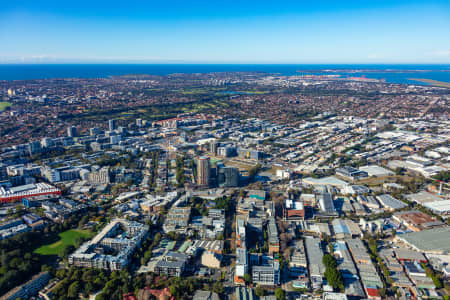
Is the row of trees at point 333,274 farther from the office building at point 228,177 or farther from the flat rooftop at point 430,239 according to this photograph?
the office building at point 228,177

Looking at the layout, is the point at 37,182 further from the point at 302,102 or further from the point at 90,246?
the point at 302,102

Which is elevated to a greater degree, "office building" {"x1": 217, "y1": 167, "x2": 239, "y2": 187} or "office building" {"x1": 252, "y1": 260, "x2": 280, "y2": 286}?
"office building" {"x1": 217, "y1": 167, "x2": 239, "y2": 187}

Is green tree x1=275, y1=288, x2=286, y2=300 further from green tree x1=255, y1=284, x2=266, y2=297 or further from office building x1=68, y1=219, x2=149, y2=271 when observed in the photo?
office building x1=68, y1=219, x2=149, y2=271

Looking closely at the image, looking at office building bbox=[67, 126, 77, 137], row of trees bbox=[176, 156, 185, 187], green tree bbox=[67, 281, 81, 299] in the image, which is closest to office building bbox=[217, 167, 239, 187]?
row of trees bbox=[176, 156, 185, 187]

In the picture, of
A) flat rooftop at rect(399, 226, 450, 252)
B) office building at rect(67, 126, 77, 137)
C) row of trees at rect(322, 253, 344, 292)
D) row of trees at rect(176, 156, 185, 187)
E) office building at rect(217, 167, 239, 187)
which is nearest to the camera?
row of trees at rect(322, 253, 344, 292)

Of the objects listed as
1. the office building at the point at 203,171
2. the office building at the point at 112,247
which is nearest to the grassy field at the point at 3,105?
the office building at the point at 203,171

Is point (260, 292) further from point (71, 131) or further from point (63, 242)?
point (71, 131)

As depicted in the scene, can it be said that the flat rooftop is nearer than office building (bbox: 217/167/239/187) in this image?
Yes

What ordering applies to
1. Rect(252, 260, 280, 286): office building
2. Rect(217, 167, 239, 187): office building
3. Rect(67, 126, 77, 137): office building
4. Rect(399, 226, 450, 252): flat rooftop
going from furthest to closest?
Rect(67, 126, 77, 137): office building < Rect(217, 167, 239, 187): office building < Rect(399, 226, 450, 252): flat rooftop < Rect(252, 260, 280, 286): office building

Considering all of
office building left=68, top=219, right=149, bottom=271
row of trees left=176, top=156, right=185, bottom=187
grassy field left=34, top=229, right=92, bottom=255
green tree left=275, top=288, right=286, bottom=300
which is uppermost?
row of trees left=176, top=156, right=185, bottom=187
